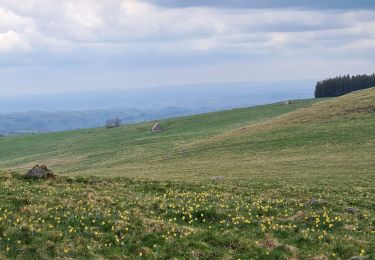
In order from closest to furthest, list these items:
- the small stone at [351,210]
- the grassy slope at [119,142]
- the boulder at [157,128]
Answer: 1. the small stone at [351,210]
2. the grassy slope at [119,142]
3. the boulder at [157,128]

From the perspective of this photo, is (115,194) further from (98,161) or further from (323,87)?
(323,87)

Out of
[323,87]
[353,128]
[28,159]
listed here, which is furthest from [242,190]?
[323,87]

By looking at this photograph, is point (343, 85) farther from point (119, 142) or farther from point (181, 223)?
point (181, 223)

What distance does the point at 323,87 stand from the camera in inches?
7185

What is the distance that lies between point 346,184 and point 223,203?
13260 millimetres

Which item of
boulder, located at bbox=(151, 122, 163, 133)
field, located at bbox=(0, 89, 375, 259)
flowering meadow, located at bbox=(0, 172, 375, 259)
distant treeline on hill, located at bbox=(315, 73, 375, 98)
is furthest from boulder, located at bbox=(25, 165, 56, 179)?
distant treeline on hill, located at bbox=(315, 73, 375, 98)

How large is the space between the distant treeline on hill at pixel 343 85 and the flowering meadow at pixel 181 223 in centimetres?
16183

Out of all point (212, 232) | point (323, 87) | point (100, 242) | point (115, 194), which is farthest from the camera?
point (323, 87)

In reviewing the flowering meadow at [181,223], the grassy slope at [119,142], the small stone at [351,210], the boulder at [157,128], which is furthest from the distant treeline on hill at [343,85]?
the small stone at [351,210]

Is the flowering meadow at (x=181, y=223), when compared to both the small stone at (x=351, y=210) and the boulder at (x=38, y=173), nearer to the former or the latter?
the small stone at (x=351, y=210)

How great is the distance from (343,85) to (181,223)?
173m

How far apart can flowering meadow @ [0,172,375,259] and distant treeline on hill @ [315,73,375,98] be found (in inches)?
6371

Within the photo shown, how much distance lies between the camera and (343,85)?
586 feet

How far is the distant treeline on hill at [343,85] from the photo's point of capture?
17775cm
